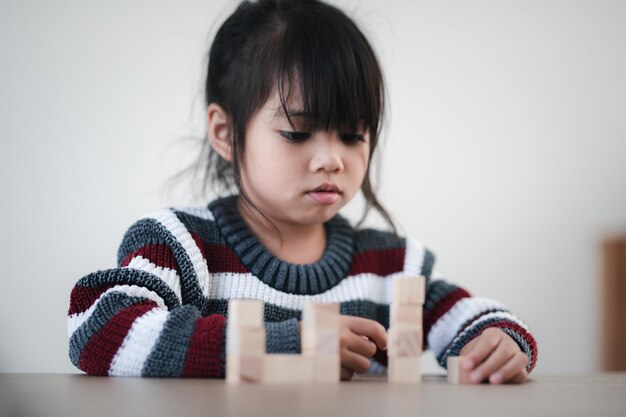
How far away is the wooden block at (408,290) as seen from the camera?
0.71 metres

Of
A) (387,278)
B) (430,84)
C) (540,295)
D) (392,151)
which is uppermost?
(430,84)

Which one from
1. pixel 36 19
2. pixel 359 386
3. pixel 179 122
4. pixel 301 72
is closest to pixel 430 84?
pixel 179 122

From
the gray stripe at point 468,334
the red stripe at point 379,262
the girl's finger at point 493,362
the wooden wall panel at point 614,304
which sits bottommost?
the wooden wall panel at point 614,304

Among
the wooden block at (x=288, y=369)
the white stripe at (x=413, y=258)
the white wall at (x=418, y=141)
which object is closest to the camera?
the wooden block at (x=288, y=369)

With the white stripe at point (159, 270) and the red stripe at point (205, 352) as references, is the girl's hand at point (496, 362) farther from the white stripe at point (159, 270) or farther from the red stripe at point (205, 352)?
the white stripe at point (159, 270)

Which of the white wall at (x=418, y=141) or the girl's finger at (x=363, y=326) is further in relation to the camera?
the white wall at (x=418, y=141)

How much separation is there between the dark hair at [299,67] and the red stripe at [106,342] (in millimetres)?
385

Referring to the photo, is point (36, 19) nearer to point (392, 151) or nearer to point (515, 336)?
point (392, 151)

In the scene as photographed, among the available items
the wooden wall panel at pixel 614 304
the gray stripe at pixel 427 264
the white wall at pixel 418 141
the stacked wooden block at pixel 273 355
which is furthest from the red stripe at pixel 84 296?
the wooden wall panel at pixel 614 304

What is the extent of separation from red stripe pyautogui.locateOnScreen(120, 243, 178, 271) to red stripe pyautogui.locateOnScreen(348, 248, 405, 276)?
1.04 ft

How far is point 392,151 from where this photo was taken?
2.32 metres

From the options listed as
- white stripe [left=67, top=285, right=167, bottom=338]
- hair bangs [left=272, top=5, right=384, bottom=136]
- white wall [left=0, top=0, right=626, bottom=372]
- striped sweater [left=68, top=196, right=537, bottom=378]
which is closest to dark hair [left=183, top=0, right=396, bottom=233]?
hair bangs [left=272, top=5, right=384, bottom=136]

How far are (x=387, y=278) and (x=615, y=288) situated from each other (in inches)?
59.1

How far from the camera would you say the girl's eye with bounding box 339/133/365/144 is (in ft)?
3.78
